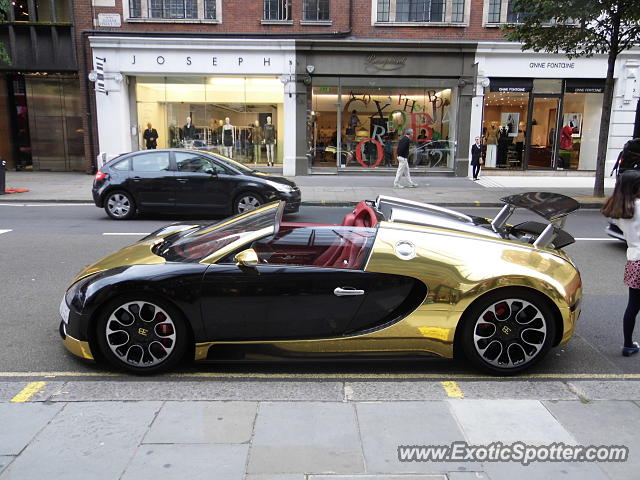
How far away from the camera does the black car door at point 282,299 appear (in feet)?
12.5

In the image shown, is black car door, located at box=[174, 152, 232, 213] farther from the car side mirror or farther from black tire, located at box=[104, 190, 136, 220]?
the car side mirror

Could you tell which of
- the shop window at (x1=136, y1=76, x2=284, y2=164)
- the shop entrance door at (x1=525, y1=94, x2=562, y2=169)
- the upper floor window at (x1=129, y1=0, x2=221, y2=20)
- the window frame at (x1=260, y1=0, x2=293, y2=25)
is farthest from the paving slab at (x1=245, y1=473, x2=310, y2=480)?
the shop entrance door at (x1=525, y1=94, x2=562, y2=169)

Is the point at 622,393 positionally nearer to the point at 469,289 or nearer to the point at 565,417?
the point at 565,417

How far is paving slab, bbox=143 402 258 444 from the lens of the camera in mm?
3004

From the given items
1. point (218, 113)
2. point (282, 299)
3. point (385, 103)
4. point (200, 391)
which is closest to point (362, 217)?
point (282, 299)

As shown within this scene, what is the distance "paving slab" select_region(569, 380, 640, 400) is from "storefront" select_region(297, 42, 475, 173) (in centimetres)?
1717

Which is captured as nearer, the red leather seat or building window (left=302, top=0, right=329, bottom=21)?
the red leather seat

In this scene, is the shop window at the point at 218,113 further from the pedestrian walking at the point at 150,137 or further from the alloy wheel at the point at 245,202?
the alloy wheel at the point at 245,202

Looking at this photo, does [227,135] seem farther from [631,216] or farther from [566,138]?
[631,216]

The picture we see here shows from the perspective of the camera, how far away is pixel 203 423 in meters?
3.18

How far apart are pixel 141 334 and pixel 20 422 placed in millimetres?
949

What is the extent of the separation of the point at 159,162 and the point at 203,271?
8190 millimetres

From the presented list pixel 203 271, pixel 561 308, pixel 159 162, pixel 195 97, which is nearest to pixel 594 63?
pixel 195 97

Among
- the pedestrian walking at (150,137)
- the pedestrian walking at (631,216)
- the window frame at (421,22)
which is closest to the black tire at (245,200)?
the pedestrian walking at (631,216)
